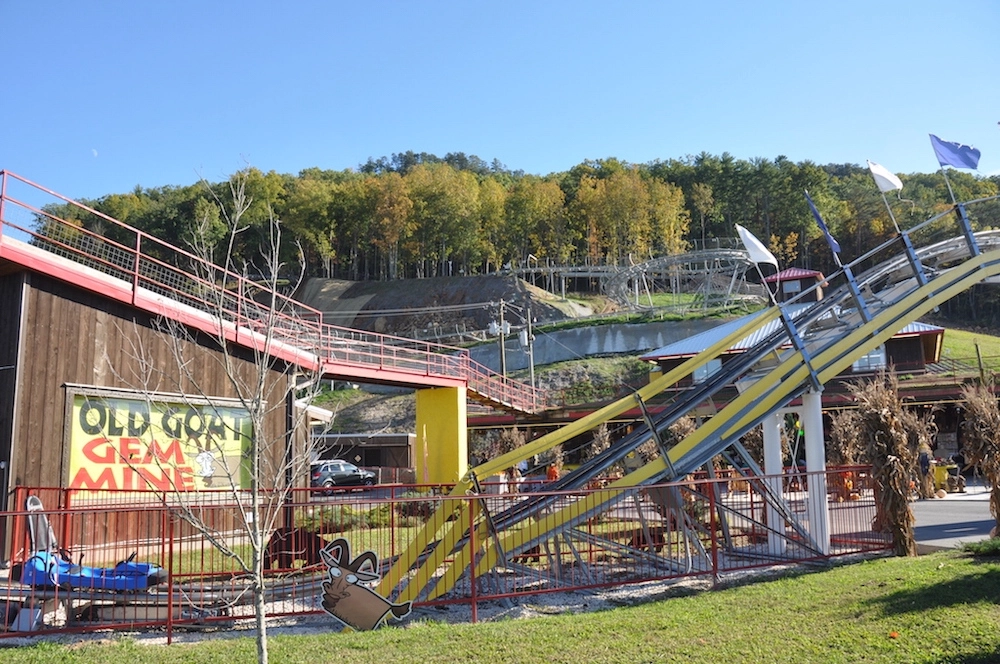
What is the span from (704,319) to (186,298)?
4801 cm

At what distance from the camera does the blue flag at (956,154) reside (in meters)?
13.2

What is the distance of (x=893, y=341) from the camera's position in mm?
39781

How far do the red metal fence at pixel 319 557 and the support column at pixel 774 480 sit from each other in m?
0.07

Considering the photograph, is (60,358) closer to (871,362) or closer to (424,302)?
(871,362)

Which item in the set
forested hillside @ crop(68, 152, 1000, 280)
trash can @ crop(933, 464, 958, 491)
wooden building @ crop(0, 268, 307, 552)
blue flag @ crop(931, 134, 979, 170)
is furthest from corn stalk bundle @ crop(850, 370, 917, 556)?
forested hillside @ crop(68, 152, 1000, 280)

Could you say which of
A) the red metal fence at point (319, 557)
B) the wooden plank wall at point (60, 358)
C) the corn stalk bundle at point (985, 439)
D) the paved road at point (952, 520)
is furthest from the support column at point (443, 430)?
the corn stalk bundle at point (985, 439)

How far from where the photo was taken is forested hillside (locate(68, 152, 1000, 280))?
8912cm

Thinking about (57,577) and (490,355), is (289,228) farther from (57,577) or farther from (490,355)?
(57,577)

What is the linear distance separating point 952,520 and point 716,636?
1280 cm

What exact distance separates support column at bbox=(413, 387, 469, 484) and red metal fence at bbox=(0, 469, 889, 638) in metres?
10.3

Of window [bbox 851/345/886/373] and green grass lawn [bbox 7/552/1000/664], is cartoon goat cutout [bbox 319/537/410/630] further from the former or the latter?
window [bbox 851/345/886/373]

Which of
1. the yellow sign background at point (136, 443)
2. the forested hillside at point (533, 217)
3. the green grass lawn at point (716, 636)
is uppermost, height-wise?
the forested hillside at point (533, 217)

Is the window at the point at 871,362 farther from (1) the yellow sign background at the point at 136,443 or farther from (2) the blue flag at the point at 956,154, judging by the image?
(1) the yellow sign background at the point at 136,443

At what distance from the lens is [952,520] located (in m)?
17.4
